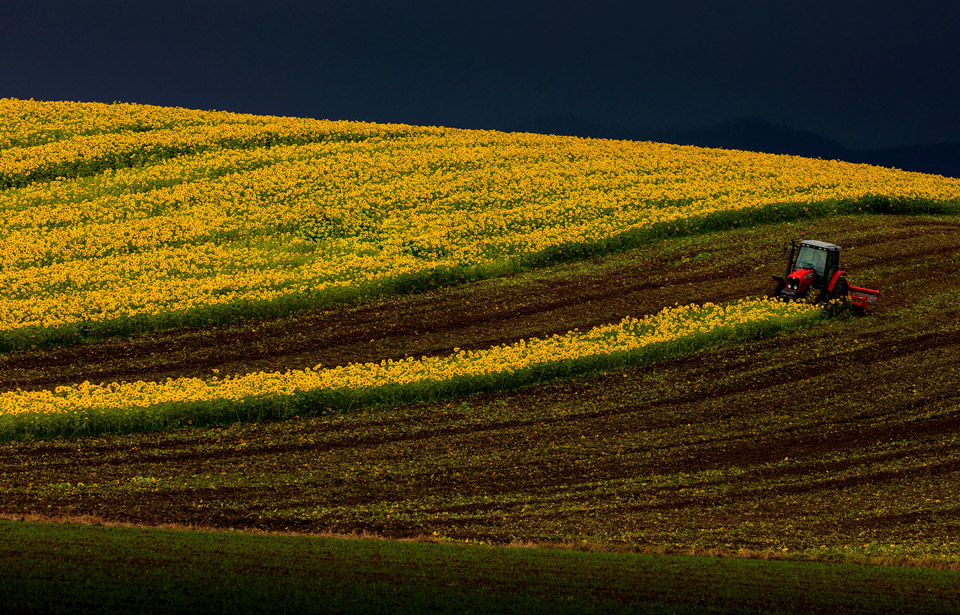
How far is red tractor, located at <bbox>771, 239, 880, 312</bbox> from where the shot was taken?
39188 millimetres

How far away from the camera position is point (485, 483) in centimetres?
2470

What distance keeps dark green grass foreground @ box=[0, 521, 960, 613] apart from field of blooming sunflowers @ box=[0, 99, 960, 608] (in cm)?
168

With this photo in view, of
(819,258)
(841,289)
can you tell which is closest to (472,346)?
(819,258)

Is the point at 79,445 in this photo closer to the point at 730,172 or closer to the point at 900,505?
the point at 900,505

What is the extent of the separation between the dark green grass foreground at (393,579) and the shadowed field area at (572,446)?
5.80ft

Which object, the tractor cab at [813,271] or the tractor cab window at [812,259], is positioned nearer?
the tractor cab at [813,271]

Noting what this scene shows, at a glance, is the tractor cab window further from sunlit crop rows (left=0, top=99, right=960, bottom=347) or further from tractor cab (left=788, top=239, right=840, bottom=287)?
sunlit crop rows (left=0, top=99, right=960, bottom=347)

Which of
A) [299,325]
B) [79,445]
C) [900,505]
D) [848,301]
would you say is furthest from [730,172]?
[79,445]

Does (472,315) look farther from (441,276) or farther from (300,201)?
(300,201)

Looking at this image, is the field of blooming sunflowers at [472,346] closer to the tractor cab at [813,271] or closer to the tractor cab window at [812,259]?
the tractor cab at [813,271]

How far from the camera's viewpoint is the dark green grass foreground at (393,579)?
1599 cm

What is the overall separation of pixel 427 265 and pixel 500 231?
7195 mm

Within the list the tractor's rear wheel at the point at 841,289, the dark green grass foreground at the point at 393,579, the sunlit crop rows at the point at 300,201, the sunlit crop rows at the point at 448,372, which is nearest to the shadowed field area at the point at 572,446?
the sunlit crop rows at the point at 448,372

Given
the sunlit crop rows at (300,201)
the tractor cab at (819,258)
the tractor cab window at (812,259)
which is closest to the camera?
the tractor cab at (819,258)
